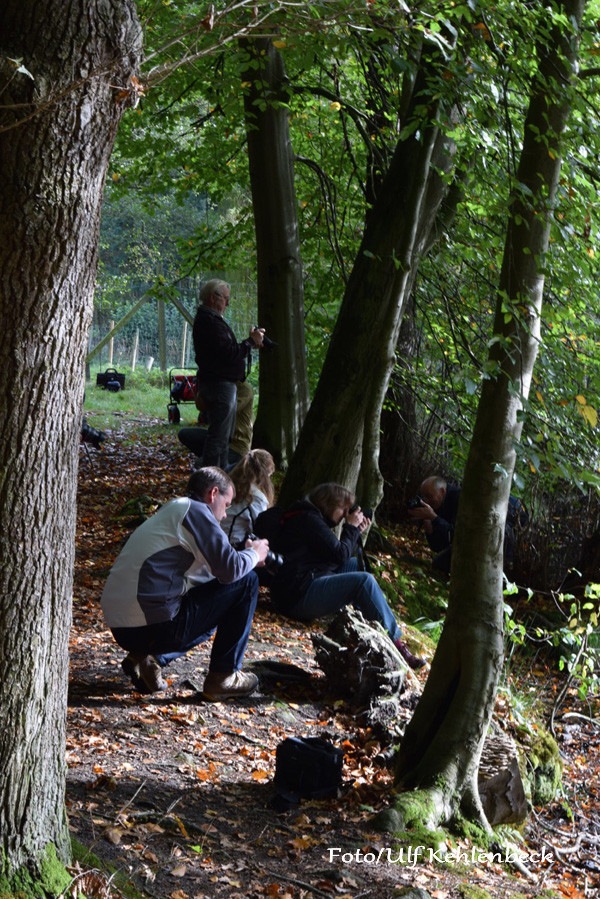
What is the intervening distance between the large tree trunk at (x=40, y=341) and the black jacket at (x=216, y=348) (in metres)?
5.43

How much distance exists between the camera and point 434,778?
14.3 ft

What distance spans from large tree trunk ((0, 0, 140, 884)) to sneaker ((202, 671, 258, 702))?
7.73ft

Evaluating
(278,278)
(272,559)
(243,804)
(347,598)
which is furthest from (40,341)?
(278,278)

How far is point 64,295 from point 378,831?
9.04 ft

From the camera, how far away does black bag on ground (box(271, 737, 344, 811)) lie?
423 centimetres

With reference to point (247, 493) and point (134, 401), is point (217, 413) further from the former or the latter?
point (134, 401)

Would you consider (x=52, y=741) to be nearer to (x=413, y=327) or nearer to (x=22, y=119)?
(x=22, y=119)

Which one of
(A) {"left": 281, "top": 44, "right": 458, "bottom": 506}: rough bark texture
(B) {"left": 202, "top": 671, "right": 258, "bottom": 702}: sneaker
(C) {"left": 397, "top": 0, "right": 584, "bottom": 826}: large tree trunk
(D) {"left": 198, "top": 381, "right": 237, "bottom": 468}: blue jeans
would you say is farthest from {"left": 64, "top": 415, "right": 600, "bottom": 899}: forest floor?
(D) {"left": 198, "top": 381, "right": 237, "bottom": 468}: blue jeans

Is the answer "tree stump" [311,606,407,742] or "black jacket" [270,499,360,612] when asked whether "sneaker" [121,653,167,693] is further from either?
"black jacket" [270,499,360,612]

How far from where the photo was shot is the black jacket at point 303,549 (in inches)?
247

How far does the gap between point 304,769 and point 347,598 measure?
2147 millimetres

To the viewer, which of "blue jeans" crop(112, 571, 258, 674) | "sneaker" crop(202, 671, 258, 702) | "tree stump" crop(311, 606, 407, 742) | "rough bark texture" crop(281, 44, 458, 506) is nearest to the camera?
"blue jeans" crop(112, 571, 258, 674)

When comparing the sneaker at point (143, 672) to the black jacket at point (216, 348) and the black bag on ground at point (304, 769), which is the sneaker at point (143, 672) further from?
the black jacket at point (216, 348)

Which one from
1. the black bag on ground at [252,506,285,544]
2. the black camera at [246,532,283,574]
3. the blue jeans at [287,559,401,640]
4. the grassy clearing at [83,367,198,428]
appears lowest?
the blue jeans at [287,559,401,640]
